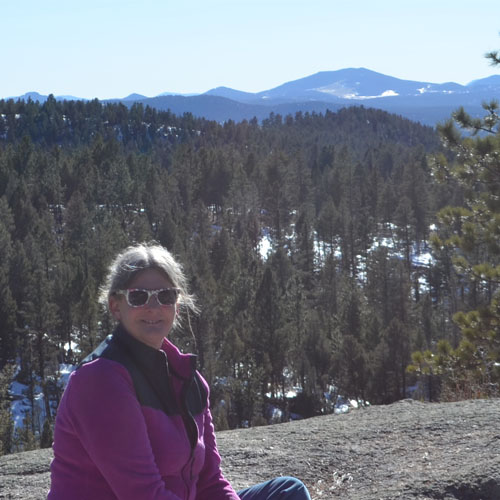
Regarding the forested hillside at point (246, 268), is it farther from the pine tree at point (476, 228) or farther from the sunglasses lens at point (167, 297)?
the sunglasses lens at point (167, 297)

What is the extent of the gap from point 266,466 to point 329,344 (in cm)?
3297

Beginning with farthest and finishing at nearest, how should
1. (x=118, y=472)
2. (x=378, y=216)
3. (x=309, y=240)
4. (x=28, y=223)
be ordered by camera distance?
(x=378, y=216), (x=309, y=240), (x=28, y=223), (x=118, y=472)

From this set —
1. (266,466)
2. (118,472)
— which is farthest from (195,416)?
(266,466)

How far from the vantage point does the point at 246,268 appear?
50969mm

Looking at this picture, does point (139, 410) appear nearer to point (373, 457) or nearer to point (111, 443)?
point (111, 443)

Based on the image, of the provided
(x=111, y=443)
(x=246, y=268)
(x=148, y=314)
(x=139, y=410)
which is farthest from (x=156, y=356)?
(x=246, y=268)

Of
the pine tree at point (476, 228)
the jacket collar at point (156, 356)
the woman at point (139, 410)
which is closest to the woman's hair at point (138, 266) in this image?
the woman at point (139, 410)

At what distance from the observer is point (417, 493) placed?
457cm

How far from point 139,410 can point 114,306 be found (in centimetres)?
53

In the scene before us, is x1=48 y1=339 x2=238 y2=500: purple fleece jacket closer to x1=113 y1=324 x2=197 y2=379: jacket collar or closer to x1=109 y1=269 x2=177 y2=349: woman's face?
x1=113 y1=324 x2=197 y2=379: jacket collar

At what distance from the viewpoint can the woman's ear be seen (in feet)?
9.65

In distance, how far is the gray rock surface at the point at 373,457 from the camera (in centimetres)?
471

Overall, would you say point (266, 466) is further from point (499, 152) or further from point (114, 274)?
point (499, 152)

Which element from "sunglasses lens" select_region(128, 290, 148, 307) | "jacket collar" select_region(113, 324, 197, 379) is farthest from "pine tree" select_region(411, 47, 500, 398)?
"sunglasses lens" select_region(128, 290, 148, 307)
